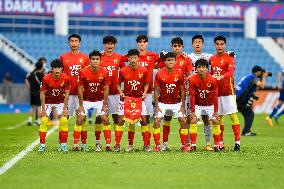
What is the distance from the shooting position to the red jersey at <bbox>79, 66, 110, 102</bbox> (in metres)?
16.5

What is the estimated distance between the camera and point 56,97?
55.2 feet

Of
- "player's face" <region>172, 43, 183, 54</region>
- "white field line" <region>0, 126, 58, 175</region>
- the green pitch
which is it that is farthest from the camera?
"player's face" <region>172, 43, 183, 54</region>

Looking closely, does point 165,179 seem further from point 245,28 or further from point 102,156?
point 245,28

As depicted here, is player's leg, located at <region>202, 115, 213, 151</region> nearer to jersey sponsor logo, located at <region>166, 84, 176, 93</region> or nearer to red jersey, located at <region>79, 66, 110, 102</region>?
jersey sponsor logo, located at <region>166, 84, 176, 93</region>

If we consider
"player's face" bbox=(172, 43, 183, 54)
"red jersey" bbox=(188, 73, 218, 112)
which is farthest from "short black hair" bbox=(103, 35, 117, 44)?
"red jersey" bbox=(188, 73, 218, 112)

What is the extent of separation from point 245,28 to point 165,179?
160ft

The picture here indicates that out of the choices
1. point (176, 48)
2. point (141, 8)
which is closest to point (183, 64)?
point (176, 48)

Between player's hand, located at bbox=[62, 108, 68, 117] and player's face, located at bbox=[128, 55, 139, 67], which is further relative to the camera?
player's hand, located at bbox=[62, 108, 68, 117]

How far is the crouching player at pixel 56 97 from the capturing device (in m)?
16.5

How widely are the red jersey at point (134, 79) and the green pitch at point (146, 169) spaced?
1.18m

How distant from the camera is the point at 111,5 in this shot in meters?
59.0

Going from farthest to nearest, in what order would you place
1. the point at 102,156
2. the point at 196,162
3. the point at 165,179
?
1. the point at 102,156
2. the point at 196,162
3. the point at 165,179

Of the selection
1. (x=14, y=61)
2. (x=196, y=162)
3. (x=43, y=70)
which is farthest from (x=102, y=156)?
(x=14, y=61)

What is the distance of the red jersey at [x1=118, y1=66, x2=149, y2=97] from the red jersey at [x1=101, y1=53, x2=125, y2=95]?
34 cm
